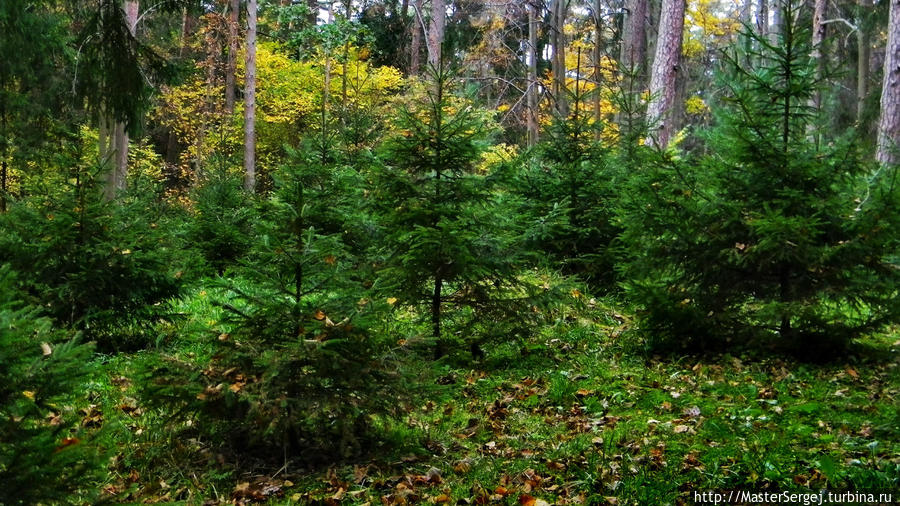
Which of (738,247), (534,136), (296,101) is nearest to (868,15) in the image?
(534,136)

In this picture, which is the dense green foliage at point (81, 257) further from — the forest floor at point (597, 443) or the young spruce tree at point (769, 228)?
the young spruce tree at point (769, 228)

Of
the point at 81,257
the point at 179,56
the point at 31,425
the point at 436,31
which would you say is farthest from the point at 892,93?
the point at 179,56

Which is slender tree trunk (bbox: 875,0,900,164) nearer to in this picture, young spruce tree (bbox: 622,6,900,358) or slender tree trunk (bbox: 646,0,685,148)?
slender tree trunk (bbox: 646,0,685,148)

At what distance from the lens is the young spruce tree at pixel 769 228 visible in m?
6.05

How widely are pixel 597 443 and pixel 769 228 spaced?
2.68 meters

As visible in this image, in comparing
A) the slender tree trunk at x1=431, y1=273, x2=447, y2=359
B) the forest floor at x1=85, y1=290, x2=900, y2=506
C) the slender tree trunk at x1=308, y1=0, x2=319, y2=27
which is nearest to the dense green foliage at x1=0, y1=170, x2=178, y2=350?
the forest floor at x1=85, y1=290, x2=900, y2=506

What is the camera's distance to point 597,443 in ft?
15.7

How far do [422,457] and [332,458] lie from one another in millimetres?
630

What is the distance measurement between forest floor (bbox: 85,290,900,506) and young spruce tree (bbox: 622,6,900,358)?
1.48ft

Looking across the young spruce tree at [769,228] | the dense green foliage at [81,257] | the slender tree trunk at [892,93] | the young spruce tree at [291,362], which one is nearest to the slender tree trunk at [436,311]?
the young spruce tree at [769,228]

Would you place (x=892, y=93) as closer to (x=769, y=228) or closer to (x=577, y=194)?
(x=577, y=194)

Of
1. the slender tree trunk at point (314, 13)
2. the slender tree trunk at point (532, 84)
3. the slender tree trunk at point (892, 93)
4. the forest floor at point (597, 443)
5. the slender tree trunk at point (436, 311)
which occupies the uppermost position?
the slender tree trunk at point (314, 13)

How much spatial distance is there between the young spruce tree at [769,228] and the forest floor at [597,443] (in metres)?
0.45

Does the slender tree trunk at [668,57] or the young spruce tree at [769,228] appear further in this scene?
the slender tree trunk at [668,57]
